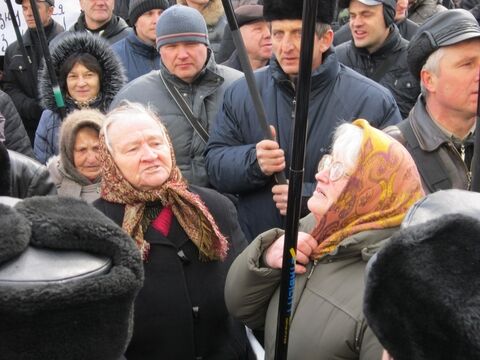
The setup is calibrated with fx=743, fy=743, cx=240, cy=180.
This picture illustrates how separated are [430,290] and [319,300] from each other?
1033 millimetres

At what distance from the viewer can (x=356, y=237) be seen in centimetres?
207

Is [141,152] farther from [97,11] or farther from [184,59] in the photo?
[97,11]

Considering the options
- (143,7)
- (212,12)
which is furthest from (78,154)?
(212,12)

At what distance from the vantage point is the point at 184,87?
12.6 ft

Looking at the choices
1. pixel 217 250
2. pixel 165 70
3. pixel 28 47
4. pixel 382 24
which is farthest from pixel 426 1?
pixel 217 250

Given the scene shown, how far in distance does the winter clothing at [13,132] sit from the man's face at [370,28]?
2.04 meters

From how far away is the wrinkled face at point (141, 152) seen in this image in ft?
8.38

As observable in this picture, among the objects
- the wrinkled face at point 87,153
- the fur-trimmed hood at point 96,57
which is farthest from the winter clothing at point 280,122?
the fur-trimmed hood at point 96,57

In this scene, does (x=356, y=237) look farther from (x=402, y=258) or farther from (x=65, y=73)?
(x=65, y=73)

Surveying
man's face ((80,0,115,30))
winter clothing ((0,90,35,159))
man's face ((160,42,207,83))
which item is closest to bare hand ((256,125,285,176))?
man's face ((160,42,207,83))

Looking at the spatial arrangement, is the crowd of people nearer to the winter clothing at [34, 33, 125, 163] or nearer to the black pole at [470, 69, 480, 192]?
the winter clothing at [34, 33, 125, 163]

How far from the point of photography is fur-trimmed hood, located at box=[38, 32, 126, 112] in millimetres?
4164

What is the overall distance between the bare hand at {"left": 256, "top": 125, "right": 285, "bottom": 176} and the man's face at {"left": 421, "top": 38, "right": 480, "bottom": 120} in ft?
2.15

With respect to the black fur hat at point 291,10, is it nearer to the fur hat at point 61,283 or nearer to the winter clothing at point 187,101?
the winter clothing at point 187,101
